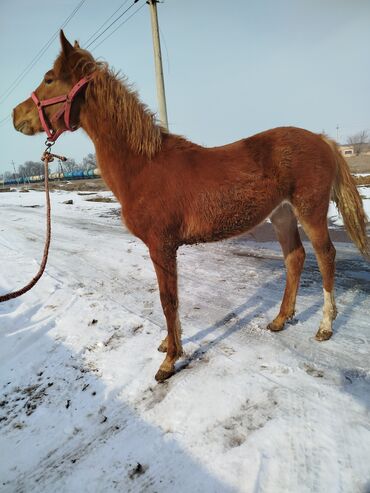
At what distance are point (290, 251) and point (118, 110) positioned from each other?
2392 millimetres

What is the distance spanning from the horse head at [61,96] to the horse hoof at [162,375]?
2.46 metres

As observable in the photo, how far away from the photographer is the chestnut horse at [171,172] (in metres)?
2.74

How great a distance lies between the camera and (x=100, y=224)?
9531 millimetres

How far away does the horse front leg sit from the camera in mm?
2756

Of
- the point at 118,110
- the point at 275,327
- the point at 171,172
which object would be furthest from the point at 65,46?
the point at 275,327

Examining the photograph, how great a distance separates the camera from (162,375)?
103 inches

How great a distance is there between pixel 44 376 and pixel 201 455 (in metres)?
1.70

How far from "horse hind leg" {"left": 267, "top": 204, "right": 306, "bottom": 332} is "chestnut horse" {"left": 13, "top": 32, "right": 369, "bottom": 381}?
1.44 feet

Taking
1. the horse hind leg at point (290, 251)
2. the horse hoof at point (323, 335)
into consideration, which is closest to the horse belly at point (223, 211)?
the horse hind leg at point (290, 251)

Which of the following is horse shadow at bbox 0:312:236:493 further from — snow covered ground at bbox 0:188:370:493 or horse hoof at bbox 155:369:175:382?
horse hoof at bbox 155:369:175:382

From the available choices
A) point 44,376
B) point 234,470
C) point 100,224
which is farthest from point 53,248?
point 234,470

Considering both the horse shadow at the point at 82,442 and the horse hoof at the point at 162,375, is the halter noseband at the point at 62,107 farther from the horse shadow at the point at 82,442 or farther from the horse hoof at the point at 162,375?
the horse hoof at the point at 162,375

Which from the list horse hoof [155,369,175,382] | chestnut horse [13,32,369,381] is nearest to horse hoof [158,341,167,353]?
chestnut horse [13,32,369,381]

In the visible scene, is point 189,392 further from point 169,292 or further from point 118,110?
point 118,110
